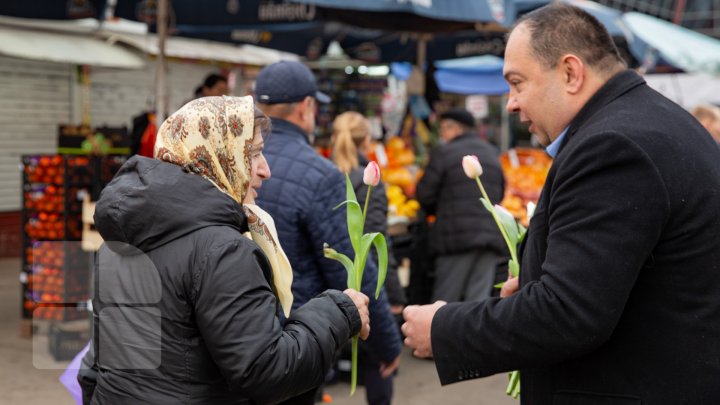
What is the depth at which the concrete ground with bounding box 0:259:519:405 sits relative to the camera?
6.00 meters

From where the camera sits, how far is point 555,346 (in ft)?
6.58

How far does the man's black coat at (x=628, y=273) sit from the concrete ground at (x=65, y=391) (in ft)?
13.8

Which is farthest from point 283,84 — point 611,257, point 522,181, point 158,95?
point 522,181

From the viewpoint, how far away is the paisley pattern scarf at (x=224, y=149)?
2207 mm

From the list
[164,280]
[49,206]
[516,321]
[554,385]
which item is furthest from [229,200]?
[49,206]

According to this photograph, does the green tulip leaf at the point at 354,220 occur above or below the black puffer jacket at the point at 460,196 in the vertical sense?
above

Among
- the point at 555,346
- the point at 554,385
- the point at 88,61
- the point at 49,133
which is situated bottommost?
the point at 49,133

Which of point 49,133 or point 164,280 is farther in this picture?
point 49,133

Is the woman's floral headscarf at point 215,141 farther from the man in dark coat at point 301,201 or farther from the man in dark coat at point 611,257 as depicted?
the man in dark coat at point 301,201

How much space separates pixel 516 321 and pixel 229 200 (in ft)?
2.65

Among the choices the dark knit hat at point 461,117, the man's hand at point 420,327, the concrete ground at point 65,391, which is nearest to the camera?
the man's hand at point 420,327

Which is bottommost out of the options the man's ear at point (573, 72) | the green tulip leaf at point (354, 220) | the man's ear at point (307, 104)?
the green tulip leaf at point (354, 220)

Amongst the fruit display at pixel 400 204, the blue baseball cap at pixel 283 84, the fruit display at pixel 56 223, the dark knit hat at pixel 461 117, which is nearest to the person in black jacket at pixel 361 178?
the dark knit hat at pixel 461 117

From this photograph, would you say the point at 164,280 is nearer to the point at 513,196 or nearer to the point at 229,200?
the point at 229,200
